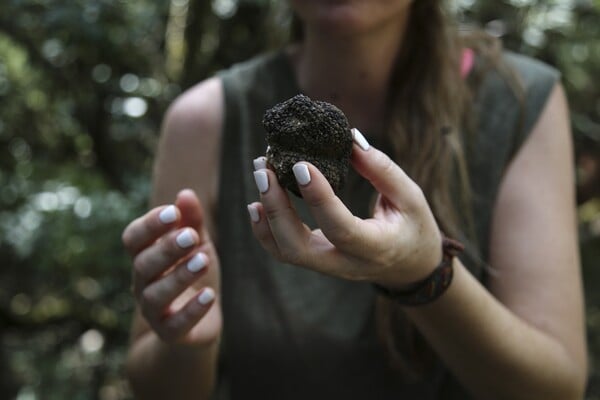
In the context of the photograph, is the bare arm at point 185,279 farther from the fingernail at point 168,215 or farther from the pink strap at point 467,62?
the pink strap at point 467,62

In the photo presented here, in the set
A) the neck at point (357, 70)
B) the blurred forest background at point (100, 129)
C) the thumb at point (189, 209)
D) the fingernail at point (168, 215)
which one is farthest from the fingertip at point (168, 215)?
the blurred forest background at point (100, 129)

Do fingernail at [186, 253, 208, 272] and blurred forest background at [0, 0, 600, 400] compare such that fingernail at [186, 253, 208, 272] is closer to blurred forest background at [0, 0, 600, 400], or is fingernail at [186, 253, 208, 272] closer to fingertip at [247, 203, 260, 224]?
fingertip at [247, 203, 260, 224]

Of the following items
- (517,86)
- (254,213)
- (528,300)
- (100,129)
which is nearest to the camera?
(254,213)

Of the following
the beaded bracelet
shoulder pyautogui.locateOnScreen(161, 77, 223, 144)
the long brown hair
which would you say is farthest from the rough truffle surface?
shoulder pyautogui.locateOnScreen(161, 77, 223, 144)

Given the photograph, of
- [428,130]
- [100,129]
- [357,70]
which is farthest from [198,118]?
[100,129]

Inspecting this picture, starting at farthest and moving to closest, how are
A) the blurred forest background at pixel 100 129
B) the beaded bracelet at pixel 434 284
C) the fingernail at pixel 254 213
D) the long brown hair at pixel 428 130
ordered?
the blurred forest background at pixel 100 129 → the long brown hair at pixel 428 130 → the beaded bracelet at pixel 434 284 → the fingernail at pixel 254 213

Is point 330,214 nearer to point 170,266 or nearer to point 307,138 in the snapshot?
point 307,138

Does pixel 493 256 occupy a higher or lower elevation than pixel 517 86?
lower
